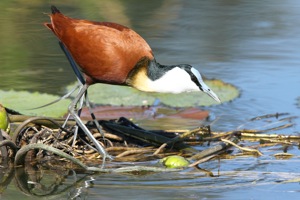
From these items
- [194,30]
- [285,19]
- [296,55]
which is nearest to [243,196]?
[296,55]

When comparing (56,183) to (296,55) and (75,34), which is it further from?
(296,55)

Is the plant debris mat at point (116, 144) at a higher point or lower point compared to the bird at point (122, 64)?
lower

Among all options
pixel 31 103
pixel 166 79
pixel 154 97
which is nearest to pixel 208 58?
pixel 154 97

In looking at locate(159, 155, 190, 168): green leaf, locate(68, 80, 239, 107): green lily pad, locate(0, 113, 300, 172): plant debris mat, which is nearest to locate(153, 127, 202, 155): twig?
locate(0, 113, 300, 172): plant debris mat

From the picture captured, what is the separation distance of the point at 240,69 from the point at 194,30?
170cm

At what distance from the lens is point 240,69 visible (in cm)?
765

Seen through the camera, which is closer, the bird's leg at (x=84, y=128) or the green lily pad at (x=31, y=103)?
the bird's leg at (x=84, y=128)

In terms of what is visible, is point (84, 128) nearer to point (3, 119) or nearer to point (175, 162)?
point (3, 119)

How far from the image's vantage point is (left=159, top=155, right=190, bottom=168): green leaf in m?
5.12

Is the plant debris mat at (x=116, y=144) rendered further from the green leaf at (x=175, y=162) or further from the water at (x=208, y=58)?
the water at (x=208, y=58)

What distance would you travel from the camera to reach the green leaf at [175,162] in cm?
512

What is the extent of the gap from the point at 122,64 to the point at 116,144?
657 millimetres

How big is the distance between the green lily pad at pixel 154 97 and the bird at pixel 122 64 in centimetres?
111

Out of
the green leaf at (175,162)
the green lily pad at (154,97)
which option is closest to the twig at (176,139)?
the green leaf at (175,162)
